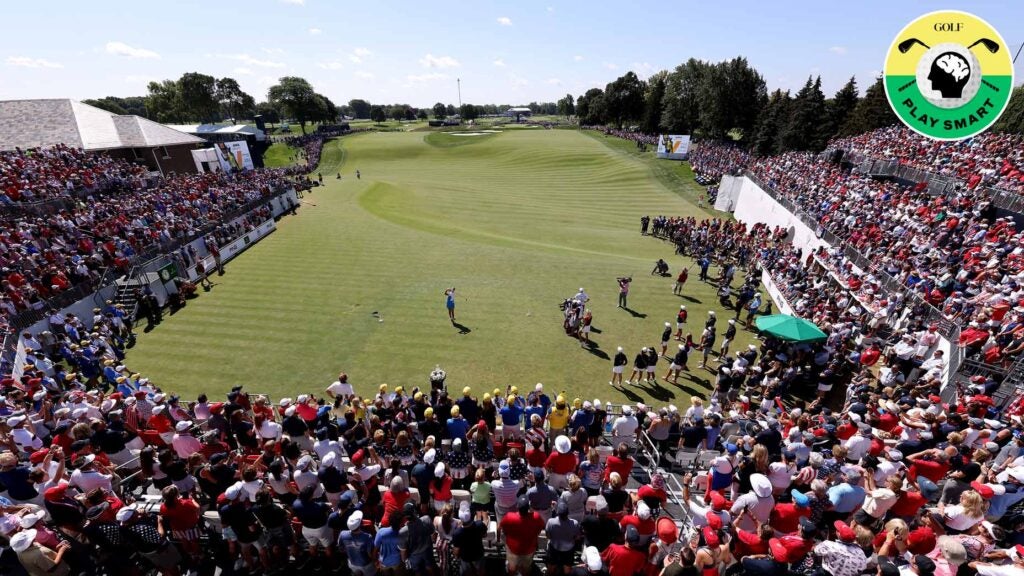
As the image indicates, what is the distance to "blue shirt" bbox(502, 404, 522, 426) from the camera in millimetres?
9969

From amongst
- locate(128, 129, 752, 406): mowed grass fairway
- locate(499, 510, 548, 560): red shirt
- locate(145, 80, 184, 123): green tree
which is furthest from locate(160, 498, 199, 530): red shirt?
locate(145, 80, 184, 123): green tree

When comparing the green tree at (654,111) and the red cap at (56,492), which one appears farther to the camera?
the green tree at (654,111)

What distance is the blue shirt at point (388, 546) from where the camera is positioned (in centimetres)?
626

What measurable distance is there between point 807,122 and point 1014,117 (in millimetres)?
23504

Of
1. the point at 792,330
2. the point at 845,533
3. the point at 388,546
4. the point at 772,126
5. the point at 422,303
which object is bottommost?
the point at 422,303

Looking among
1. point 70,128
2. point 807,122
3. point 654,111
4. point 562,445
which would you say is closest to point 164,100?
point 70,128

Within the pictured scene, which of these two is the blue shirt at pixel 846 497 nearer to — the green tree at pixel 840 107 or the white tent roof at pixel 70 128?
the white tent roof at pixel 70 128

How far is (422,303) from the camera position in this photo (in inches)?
801

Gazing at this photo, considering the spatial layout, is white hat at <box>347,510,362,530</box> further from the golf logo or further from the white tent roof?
the white tent roof

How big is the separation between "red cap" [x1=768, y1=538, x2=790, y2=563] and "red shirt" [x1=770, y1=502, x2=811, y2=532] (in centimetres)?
58

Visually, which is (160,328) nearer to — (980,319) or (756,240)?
(980,319)

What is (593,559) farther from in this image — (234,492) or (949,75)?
(949,75)

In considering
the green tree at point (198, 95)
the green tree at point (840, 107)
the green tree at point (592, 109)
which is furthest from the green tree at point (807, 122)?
the green tree at point (198, 95)

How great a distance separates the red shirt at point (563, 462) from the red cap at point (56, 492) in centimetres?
751
